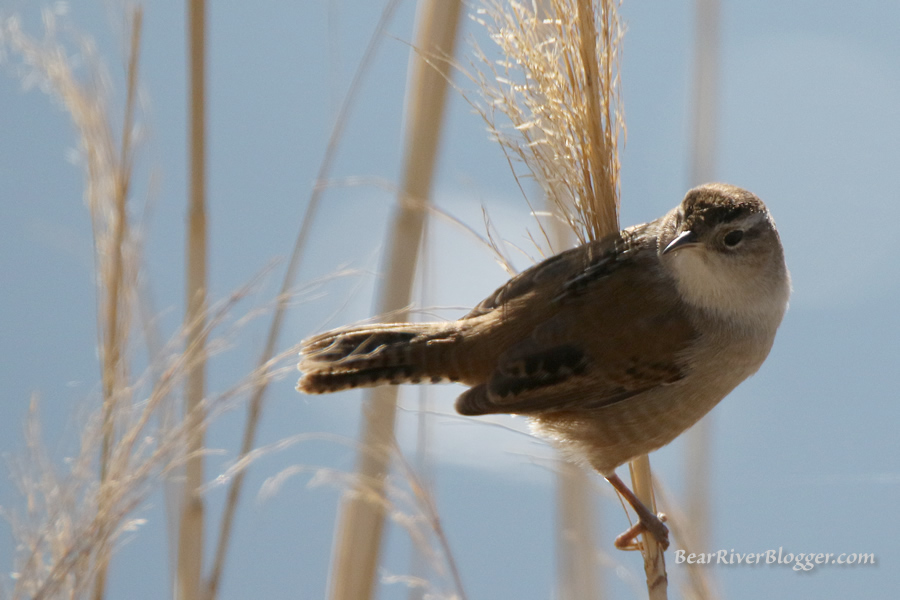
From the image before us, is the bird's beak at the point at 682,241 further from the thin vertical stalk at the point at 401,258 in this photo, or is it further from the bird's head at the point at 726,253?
the thin vertical stalk at the point at 401,258

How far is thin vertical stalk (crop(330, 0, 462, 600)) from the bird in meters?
0.18

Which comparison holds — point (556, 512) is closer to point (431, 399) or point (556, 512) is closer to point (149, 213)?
point (431, 399)

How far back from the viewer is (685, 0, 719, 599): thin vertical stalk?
205cm

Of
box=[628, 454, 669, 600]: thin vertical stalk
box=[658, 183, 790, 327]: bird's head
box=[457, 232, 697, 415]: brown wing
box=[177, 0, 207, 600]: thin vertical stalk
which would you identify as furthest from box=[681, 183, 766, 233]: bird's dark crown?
box=[177, 0, 207, 600]: thin vertical stalk

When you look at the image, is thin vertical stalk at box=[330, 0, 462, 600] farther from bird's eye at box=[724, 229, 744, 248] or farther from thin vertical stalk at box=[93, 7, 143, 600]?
bird's eye at box=[724, 229, 744, 248]

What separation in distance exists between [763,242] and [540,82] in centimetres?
75

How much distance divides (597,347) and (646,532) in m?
0.42

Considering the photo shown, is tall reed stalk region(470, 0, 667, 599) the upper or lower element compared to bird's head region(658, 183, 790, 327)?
upper

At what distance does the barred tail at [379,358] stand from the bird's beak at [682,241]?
1.72 ft

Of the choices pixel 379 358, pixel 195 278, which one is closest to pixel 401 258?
pixel 379 358

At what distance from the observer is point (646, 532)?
169cm

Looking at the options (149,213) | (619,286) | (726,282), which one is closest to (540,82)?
(619,286)

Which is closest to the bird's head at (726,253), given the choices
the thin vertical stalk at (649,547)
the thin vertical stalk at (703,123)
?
the thin vertical stalk at (703,123)

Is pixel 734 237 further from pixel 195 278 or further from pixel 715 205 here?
pixel 195 278
